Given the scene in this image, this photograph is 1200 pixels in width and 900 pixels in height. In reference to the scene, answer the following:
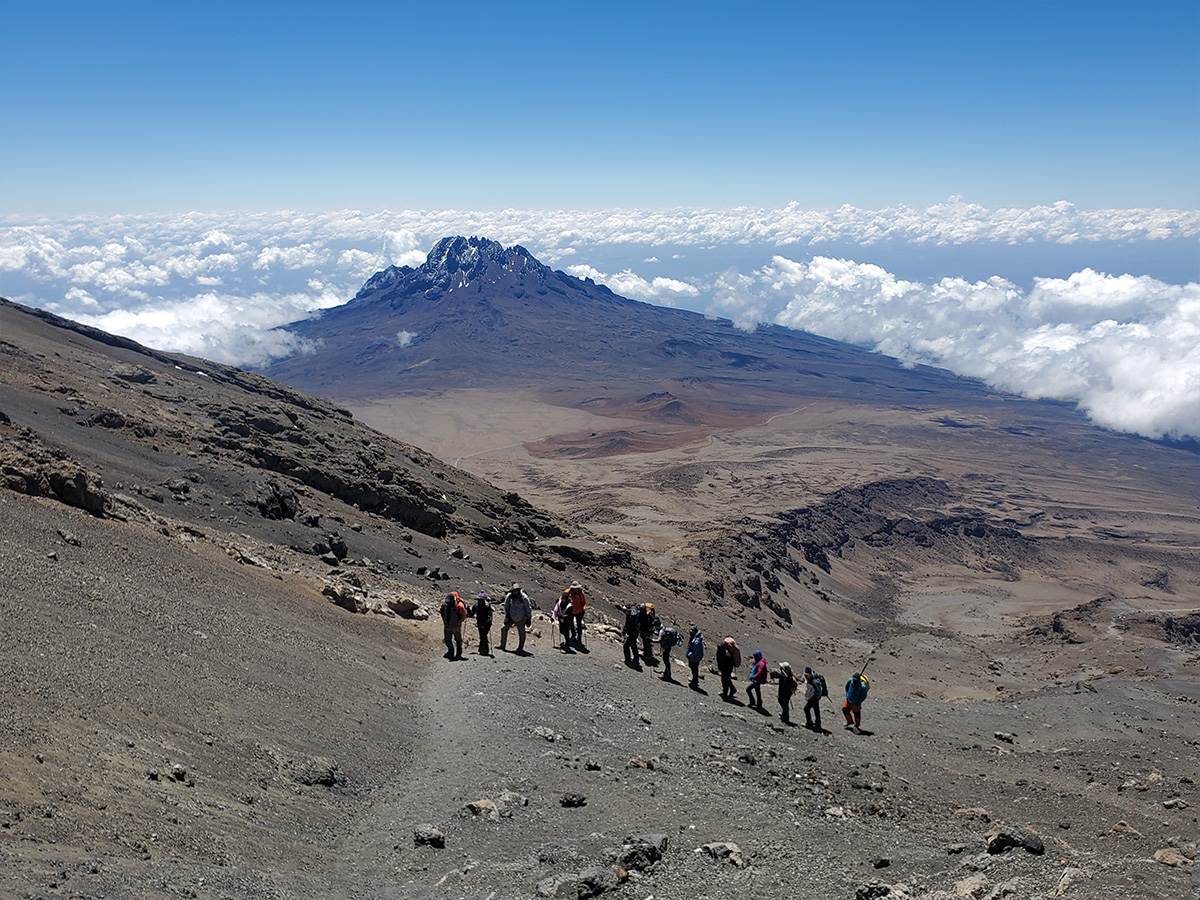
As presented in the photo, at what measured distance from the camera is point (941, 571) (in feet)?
210

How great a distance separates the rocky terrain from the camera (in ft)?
24.1

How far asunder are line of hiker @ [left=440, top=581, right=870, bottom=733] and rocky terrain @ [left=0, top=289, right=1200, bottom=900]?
1.43ft

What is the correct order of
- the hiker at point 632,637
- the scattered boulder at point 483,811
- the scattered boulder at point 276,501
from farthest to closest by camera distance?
the scattered boulder at point 276,501, the hiker at point 632,637, the scattered boulder at point 483,811

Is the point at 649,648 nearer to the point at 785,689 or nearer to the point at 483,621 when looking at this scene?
the point at 785,689

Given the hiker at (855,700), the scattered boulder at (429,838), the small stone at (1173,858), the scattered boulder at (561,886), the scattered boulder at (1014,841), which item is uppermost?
the small stone at (1173,858)

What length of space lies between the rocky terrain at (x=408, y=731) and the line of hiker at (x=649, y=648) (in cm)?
44

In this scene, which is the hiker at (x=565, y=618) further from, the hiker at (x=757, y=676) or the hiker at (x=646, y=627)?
the hiker at (x=757, y=676)

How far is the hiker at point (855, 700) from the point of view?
569 inches

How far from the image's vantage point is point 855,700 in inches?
571

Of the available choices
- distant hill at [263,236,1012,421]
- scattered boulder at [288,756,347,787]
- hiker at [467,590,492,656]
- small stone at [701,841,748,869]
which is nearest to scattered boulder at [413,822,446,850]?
scattered boulder at [288,756,347,787]

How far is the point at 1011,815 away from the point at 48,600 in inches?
496

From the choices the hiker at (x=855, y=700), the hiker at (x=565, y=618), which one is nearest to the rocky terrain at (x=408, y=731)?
the hiker at (x=855, y=700)

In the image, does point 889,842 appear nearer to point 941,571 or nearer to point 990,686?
point 990,686

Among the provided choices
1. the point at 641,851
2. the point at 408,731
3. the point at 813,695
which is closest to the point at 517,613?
the point at 408,731
